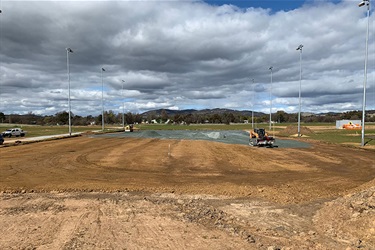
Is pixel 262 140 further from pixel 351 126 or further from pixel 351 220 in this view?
pixel 351 126

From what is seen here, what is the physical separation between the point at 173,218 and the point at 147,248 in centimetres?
224

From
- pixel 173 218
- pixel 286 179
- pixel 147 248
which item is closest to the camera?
pixel 147 248

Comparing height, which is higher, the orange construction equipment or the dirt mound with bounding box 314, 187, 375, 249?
the orange construction equipment

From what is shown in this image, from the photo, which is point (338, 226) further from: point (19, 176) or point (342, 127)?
point (342, 127)

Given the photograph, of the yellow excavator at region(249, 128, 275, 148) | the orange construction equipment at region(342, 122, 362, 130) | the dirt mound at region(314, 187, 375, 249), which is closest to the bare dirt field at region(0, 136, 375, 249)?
the dirt mound at region(314, 187, 375, 249)

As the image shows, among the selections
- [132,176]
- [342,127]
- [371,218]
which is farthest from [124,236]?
[342,127]

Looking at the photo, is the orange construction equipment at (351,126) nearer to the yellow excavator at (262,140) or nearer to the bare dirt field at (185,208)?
the yellow excavator at (262,140)

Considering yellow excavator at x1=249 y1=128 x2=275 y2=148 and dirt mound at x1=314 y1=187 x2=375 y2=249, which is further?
yellow excavator at x1=249 y1=128 x2=275 y2=148

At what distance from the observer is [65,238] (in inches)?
287

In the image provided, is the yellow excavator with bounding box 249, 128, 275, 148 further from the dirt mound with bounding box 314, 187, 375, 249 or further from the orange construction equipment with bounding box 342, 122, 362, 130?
the orange construction equipment with bounding box 342, 122, 362, 130

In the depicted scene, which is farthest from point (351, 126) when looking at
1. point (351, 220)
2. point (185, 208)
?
point (185, 208)

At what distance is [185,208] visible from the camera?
10023 millimetres

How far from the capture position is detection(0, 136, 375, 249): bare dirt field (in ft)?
23.6

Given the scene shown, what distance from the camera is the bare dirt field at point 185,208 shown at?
7.20 metres
